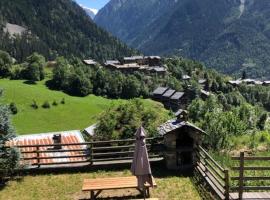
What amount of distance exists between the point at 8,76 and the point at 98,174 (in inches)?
5665

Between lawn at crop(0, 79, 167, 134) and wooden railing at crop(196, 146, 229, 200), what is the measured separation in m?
91.2

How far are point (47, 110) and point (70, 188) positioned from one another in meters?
114

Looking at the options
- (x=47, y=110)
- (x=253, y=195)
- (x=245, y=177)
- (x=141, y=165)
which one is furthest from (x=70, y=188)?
(x=47, y=110)

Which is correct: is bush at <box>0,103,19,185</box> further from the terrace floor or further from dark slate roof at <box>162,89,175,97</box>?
dark slate roof at <box>162,89,175,97</box>

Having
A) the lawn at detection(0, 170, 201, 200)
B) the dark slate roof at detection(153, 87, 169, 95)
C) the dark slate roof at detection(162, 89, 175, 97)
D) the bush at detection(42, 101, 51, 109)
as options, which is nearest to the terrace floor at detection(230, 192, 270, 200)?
the lawn at detection(0, 170, 201, 200)

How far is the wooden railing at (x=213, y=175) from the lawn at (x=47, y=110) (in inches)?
3590

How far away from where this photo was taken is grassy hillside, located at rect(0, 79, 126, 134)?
116 metres

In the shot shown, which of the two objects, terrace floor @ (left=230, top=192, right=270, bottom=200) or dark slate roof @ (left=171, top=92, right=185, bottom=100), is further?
dark slate roof @ (left=171, top=92, right=185, bottom=100)

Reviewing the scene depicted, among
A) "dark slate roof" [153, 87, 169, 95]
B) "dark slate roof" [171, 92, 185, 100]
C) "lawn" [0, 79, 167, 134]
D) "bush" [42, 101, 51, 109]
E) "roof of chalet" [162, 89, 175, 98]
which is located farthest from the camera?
"dark slate roof" [153, 87, 169, 95]

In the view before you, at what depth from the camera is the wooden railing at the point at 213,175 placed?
1617cm

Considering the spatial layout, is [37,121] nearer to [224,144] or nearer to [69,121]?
[69,121]

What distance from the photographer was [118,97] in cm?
15850

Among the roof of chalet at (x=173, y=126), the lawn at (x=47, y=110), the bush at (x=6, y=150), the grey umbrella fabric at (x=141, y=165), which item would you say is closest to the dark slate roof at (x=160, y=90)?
the lawn at (x=47, y=110)

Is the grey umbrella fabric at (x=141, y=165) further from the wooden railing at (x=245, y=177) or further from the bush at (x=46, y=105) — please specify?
the bush at (x=46, y=105)
